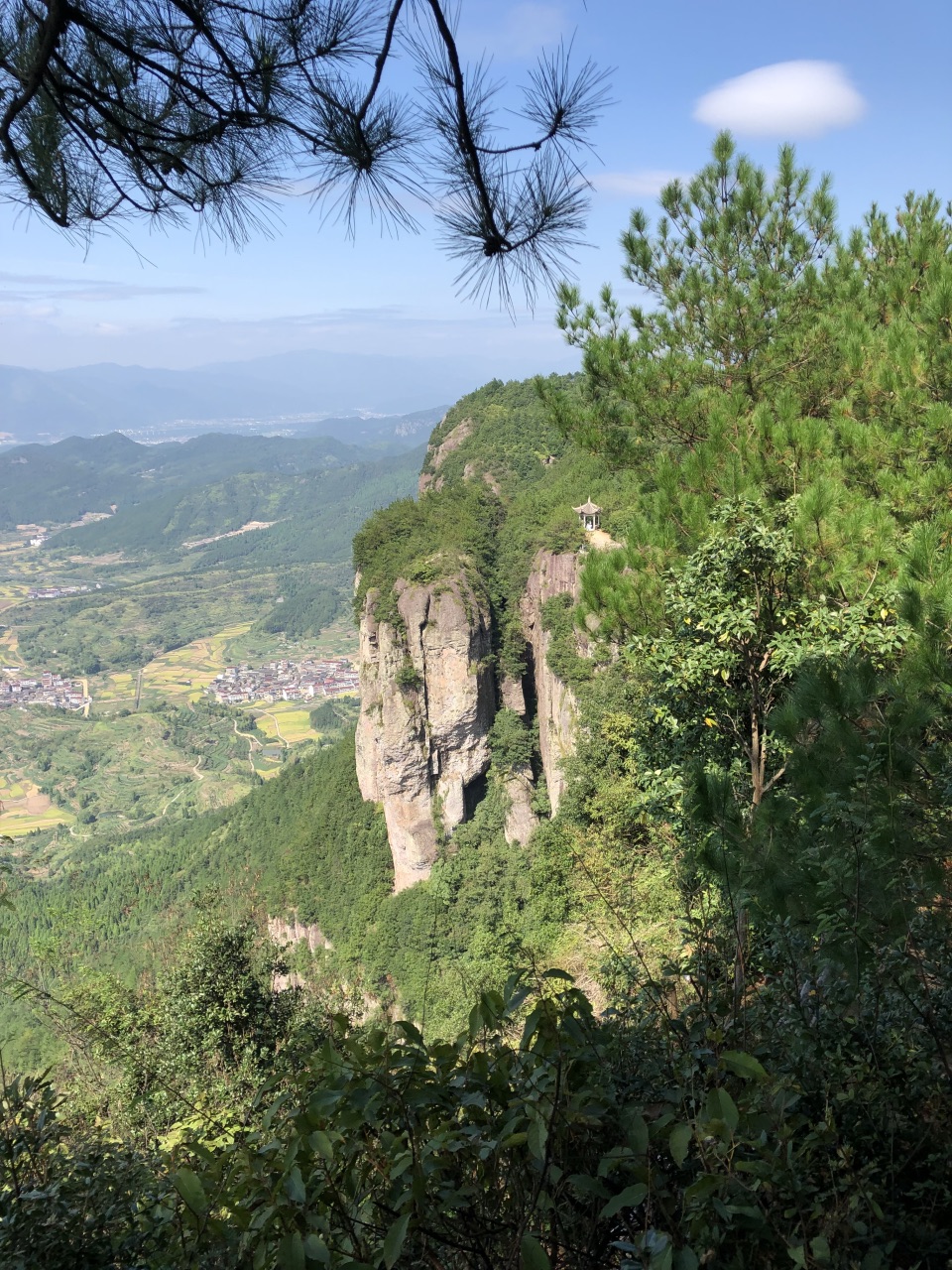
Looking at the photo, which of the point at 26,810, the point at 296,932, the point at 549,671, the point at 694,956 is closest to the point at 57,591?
the point at 26,810

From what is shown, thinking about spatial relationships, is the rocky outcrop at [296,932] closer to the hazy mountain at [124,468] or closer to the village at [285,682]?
the village at [285,682]

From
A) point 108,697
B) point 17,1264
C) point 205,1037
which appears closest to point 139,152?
point 17,1264

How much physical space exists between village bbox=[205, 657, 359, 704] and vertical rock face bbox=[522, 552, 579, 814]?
58.7 meters

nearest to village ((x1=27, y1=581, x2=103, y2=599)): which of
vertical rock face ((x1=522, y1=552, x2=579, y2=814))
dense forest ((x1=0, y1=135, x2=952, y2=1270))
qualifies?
vertical rock face ((x1=522, y1=552, x2=579, y2=814))

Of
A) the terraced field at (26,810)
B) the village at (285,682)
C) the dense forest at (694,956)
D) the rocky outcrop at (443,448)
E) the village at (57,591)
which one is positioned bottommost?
the terraced field at (26,810)

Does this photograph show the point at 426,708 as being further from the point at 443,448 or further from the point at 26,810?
the point at 26,810

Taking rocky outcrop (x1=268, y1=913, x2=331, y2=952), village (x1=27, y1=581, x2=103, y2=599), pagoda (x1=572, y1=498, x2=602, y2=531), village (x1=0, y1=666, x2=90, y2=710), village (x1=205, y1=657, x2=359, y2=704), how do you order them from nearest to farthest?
pagoda (x1=572, y1=498, x2=602, y2=531) → rocky outcrop (x1=268, y1=913, x2=331, y2=952) → village (x1=205, y1=657, x2=359, y2=704) → village (x1=0, y1=666, x2=90, y2=710) → village (x1=27, y1=581, x2=103, y2=599)

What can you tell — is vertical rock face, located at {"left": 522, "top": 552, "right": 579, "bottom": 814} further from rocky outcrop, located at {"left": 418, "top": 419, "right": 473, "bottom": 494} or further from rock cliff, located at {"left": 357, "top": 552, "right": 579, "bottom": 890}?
rocky outcrop, located at {"left": 418, "top": 419, "right": 473, "bottom": 494}

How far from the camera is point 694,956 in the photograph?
9.00 feet

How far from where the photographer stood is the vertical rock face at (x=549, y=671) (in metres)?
20.2

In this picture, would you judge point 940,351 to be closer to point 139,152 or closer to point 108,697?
point 139,152

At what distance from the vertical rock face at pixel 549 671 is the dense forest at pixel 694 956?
256 inches

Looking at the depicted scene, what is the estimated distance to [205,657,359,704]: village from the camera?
3169 inches

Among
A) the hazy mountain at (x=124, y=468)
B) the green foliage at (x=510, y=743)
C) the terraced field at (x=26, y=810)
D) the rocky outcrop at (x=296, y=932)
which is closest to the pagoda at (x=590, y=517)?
the green foliage at (x=510, y=743)
